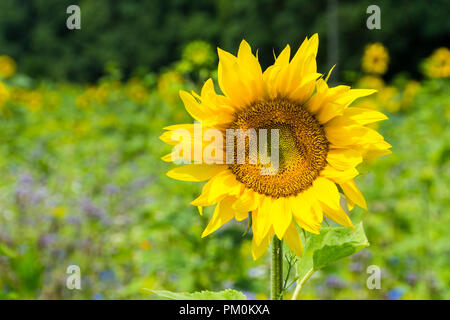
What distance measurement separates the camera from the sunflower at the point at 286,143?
0.57m

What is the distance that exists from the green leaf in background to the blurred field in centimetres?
9

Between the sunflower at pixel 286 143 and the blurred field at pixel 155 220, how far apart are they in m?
0.05

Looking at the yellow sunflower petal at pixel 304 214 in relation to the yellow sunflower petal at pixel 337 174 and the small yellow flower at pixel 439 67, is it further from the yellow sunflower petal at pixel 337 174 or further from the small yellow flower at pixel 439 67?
the small yellow flower at pixel 439 67

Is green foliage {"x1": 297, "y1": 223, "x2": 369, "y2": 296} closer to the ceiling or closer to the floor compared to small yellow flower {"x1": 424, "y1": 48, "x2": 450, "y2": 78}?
closer to the floor

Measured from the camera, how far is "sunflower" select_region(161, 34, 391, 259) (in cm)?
57

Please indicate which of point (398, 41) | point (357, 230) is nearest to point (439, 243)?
point (357, 230)

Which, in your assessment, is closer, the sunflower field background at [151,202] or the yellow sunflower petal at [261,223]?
the yellow sunflower petal at [261,223]

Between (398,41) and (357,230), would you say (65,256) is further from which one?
(398,41)

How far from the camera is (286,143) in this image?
2.06 ft

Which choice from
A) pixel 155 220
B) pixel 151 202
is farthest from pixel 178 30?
pixel 155 220
